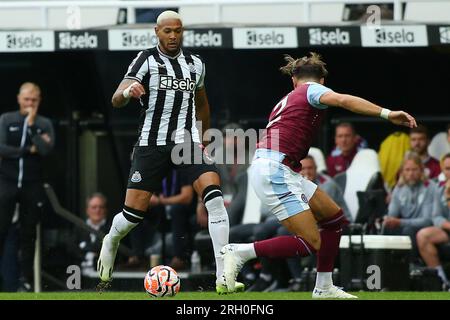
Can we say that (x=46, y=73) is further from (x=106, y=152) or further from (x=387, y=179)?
(x=387, y=179)

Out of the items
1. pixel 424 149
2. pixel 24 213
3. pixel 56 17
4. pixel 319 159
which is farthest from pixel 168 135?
pixel 56 17

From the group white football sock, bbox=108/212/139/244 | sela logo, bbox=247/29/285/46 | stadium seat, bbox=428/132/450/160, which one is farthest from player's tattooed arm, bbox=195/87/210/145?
stadium seat, bbox=428/132/450/160

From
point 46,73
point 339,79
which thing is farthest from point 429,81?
point 46,73

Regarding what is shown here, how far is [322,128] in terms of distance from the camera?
15.0 m

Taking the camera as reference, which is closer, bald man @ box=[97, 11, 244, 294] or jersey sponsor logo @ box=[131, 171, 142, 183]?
bald man @ box=[97, 11, 244, 294]

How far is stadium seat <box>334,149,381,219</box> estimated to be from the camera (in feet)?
45.4

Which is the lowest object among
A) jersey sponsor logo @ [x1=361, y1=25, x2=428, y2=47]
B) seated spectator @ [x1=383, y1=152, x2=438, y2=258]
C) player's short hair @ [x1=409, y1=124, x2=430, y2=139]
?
seated spectator @ [x1=383, y1=152, x2=438, y2=258]

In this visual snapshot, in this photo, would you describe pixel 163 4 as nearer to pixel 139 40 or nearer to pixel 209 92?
pixel 139 40

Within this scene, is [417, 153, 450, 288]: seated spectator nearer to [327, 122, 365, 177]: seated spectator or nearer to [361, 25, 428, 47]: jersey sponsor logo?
[327, 122, 365, 177]: seated spectator

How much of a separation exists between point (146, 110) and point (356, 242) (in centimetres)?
296

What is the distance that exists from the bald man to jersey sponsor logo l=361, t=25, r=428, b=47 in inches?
134

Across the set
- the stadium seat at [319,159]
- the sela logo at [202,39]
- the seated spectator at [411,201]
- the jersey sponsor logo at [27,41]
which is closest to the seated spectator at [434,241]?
the seated spectator at [411,201]

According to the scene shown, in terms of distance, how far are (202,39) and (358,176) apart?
212cm

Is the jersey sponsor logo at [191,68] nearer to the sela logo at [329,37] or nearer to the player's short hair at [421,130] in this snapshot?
the sela logo at [329,37]
